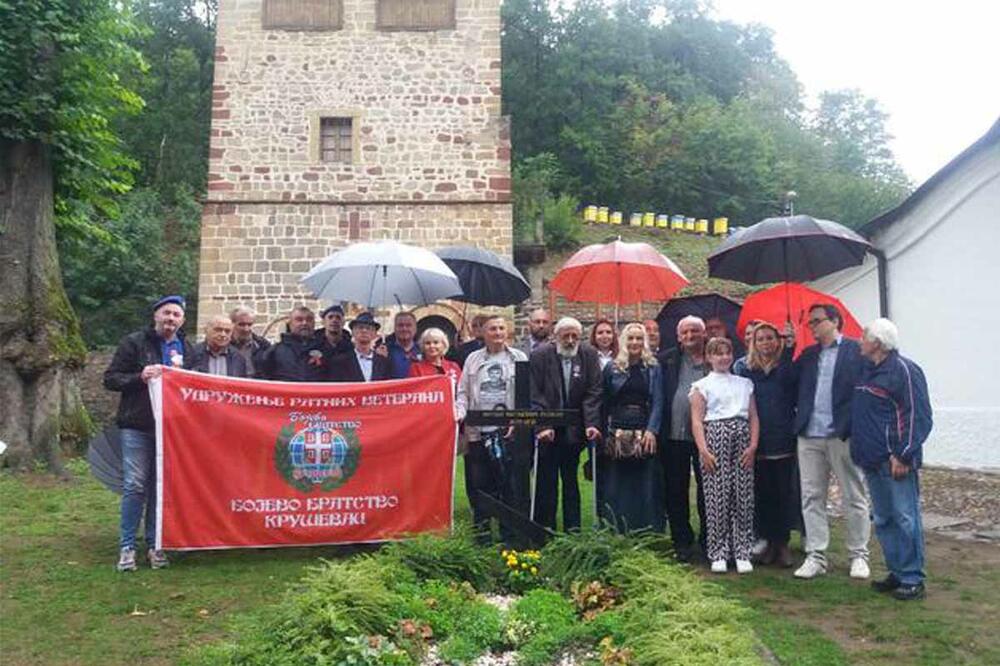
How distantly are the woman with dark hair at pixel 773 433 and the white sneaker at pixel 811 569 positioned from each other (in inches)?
10.7

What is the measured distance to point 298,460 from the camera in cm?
661

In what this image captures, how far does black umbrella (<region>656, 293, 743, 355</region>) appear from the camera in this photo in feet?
27.3

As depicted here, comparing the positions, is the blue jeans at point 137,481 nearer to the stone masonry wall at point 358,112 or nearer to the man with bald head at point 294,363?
the man with bald head at point 294,363

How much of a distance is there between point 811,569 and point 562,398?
1972mm

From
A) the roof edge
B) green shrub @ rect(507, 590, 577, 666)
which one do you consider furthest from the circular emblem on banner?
the roof edge

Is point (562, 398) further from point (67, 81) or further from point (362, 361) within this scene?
point (67, 81)

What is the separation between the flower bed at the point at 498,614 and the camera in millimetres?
3961

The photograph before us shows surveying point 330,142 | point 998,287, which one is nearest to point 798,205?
point 330,142

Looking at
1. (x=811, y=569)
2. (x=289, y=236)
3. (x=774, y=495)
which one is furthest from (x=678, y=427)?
(x=289, y=236)

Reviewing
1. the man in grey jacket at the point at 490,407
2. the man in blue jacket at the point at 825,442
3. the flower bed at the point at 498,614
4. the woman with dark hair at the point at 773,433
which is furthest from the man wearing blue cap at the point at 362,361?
the man in blue jacket at the point at 825,442

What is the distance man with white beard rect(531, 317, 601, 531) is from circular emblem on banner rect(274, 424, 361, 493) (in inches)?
53.1

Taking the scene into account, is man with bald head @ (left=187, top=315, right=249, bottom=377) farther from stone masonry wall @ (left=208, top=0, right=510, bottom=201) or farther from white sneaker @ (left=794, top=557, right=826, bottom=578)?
stone masonry wall @ (left=208, top=0, right=510, bottom=201)

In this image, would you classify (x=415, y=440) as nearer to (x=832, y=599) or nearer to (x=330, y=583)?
(x=330, y=583)

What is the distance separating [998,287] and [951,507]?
345cm
